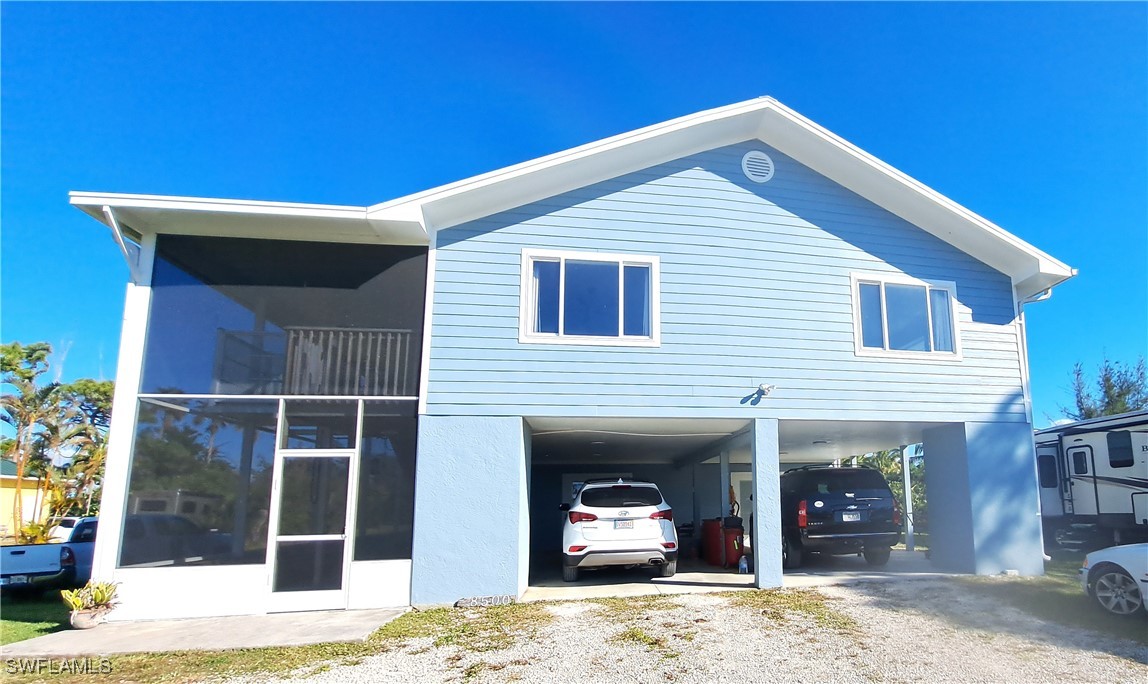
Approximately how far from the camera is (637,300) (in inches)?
387

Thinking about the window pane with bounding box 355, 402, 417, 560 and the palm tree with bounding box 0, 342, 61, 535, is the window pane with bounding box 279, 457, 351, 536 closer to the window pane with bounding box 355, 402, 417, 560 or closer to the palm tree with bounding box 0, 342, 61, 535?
the window pane with bounding box 355, 402, 417, 560

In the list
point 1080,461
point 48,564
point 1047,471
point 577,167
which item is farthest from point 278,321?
point 1047,471

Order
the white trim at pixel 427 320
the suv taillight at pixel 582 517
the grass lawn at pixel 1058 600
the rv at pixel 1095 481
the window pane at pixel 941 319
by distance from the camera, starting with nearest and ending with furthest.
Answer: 1. the grass lawn at pixel 1058 600
2. the white trim at pixel 427 320
3. the suv taillight at pixel 582 517
4. the window pane at pixel 941 319
5. the rv at pixel 1095 481

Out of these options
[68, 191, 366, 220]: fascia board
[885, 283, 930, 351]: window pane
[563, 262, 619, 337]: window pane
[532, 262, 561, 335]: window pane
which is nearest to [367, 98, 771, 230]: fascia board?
[68, 191, 366, 220]: fascia board

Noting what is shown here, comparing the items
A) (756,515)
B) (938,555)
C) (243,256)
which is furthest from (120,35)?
(938,555)

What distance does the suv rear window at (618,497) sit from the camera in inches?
374

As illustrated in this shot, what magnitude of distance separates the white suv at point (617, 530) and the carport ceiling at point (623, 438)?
3.54 feet

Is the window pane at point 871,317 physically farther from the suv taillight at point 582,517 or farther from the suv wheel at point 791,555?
Answer: the suv taillight at point 582,517

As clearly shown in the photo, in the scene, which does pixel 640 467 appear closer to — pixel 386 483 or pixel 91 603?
pixel 386 483

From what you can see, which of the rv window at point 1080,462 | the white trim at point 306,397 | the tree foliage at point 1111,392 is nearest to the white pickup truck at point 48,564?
the white trim at point 306,397

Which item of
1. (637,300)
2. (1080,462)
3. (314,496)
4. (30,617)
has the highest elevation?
(637,300)

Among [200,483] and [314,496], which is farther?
[314,496]

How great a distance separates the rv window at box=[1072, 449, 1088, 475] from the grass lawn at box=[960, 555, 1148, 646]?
351 centimetres

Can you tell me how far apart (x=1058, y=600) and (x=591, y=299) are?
7.15 meters
